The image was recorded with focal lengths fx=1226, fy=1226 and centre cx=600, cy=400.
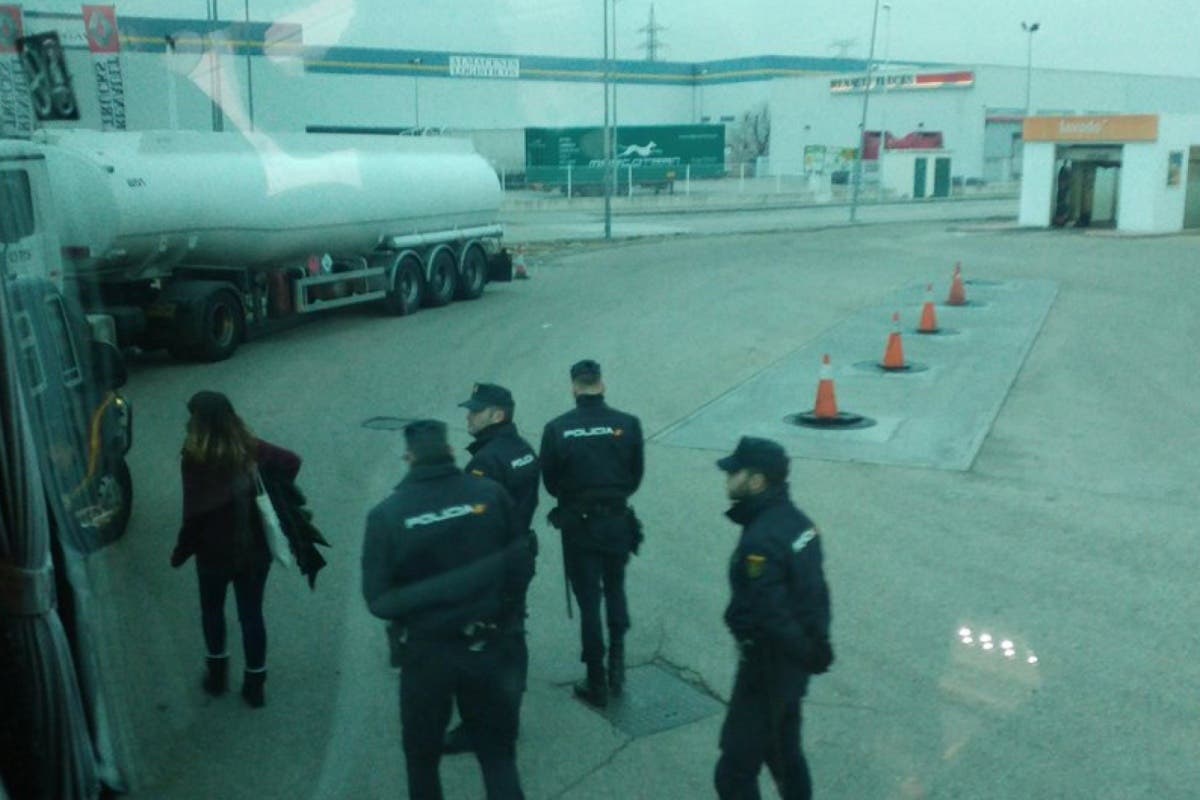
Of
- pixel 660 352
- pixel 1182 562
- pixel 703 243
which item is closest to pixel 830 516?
pixel 1182 562

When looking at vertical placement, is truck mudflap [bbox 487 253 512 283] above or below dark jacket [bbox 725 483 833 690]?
below

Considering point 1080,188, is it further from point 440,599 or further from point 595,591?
point 440,599

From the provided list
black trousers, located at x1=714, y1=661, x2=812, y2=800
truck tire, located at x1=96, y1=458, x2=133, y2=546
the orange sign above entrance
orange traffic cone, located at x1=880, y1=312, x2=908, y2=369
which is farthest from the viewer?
the orange sign above entrance

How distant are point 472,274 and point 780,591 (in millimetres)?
18804

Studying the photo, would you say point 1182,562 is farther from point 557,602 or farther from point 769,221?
point 769,221

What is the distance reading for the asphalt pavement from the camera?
5332 millimetres

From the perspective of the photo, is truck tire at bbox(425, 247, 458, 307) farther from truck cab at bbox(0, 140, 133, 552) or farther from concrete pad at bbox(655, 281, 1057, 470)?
truck cab at bbox(0, 140, 133, 552)

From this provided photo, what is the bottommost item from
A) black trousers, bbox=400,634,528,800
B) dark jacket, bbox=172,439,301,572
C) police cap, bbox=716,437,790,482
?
black trousers, bbox=400,634,528,800

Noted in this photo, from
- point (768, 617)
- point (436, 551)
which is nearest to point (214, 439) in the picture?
point (436, 551)

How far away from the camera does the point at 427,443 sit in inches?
171

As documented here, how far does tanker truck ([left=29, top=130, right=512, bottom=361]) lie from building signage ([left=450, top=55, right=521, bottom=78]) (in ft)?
7.61

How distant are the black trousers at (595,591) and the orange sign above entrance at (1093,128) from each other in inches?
1300

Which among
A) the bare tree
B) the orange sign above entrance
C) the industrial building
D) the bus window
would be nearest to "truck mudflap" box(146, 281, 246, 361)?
the industrial building

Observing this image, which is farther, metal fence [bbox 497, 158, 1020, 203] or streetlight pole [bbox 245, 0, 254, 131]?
metal fence [bbox 497, 158, 1020, 203]
